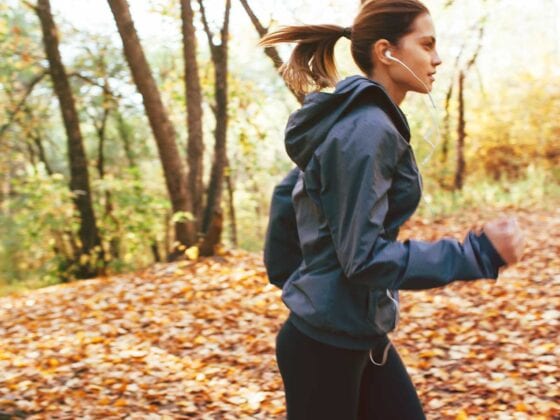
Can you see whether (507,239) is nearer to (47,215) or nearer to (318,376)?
(318,376)

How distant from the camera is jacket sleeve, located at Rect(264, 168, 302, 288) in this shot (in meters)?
2.06

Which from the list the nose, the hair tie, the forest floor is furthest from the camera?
the forest floor

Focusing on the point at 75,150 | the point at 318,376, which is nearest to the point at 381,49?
the point at 318,376

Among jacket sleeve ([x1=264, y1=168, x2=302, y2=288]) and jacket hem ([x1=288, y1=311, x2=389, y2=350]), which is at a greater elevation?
jacket sleeve ([x1=264, y1=168, x2=302, y2=288])

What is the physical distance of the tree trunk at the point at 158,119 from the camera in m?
7.33

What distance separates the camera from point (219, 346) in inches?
221

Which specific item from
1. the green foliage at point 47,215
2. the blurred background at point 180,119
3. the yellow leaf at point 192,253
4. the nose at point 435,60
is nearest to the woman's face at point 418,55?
the nose at point 435,60

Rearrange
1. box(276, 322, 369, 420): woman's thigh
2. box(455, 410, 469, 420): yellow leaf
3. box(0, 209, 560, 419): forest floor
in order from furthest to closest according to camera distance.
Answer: box(0, 209, 560, 419): forest floor < box(455, 410, 469, 420): yellow leaf < box(276, 322, 369, 420): woman's thigh

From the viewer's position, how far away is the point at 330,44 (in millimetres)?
2082

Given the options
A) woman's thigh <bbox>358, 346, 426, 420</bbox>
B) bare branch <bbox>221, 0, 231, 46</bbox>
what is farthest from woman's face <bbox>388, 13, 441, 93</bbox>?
bare branch <bbox>221, 0, 231, 46</bbox>

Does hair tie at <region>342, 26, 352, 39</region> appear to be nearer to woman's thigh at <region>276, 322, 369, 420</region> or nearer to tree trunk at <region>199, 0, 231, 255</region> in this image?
woman's thigh at <region>276, 322, 369, 420</region>

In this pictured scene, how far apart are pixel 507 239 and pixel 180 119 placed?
19446mm

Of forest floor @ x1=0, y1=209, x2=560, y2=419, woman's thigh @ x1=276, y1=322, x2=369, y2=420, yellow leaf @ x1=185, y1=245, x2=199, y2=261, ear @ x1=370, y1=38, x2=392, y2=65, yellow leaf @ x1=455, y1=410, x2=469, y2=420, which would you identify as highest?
ear @ x1=370, y1=38, x2=392, y2=65

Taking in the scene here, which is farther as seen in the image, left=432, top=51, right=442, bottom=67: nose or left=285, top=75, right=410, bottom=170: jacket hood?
left=432, top=51, right=442, bottom=67: nose
